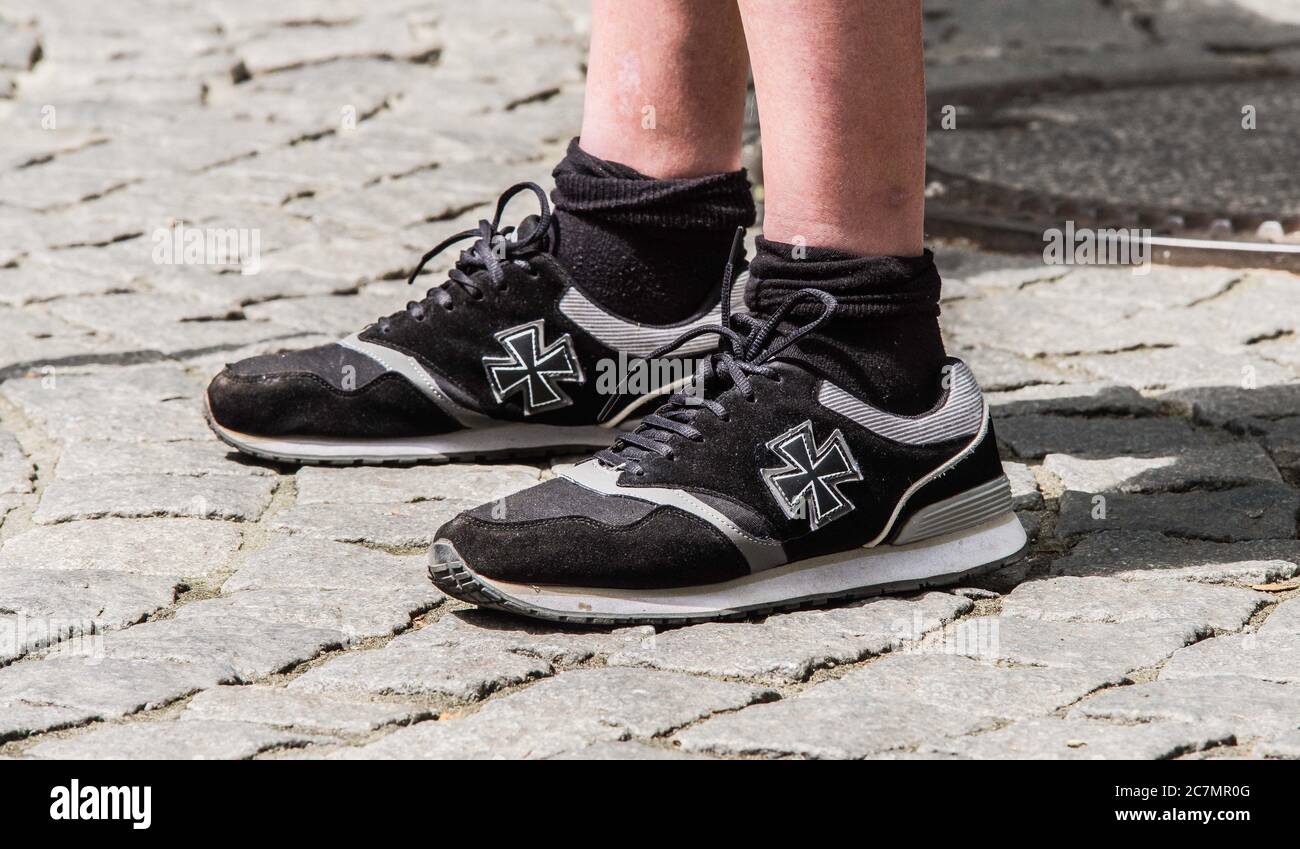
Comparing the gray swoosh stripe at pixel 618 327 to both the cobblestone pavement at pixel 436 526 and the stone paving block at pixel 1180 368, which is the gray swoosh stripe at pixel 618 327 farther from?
the stone paving block at pixel 1180 368

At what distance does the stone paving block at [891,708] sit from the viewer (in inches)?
67.0

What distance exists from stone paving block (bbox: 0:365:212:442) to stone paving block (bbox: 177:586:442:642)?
69cm

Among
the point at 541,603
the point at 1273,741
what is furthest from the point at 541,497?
the point at 1273,741

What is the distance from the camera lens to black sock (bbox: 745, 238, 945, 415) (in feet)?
6.78

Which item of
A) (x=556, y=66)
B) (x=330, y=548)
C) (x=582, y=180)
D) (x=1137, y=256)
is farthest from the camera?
(x=556, y=66)

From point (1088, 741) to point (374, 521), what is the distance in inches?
42.8

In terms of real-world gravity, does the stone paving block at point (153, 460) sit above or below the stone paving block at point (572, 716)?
above

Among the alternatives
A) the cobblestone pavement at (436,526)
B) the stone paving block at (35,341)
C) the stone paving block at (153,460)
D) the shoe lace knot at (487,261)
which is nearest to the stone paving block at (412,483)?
the cobblestone pavement at (436,526)

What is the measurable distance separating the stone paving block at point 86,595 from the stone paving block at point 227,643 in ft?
0.18

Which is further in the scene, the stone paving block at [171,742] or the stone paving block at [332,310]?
the stone paving block at [332,310]

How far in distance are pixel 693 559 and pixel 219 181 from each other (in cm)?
265

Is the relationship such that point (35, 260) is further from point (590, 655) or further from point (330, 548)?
point (590, 655)

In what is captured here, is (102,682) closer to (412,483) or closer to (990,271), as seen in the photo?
(412,483)

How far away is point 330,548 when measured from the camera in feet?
Result: 7.47
